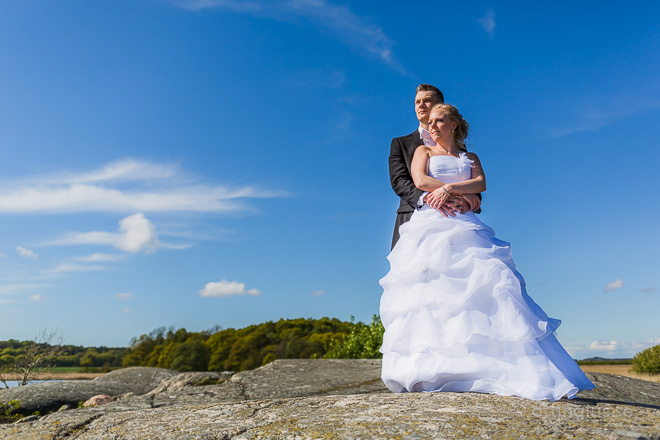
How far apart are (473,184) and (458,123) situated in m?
0.91

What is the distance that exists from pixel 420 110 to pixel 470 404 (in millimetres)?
4088

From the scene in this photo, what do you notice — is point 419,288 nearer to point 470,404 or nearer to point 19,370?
point 470,404

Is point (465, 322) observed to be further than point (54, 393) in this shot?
No

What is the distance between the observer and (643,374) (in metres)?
16.9

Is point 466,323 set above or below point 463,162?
below

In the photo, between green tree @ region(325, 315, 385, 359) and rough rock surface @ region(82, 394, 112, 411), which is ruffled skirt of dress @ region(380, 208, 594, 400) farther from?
green tree @ region(325, 315, 385, 359)

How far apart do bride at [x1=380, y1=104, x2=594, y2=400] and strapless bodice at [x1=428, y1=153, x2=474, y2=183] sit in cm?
1

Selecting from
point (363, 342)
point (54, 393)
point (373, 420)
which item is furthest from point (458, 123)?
point (363, 342)

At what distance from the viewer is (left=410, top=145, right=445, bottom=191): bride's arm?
593 centimetres

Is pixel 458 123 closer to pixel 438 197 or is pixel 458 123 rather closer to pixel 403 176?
pixel 403 176

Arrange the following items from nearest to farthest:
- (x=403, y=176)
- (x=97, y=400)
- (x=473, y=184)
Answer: (x=473, y=184) → (x=403, y=176) → (x=97, y=400)

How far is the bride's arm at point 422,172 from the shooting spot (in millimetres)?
5926

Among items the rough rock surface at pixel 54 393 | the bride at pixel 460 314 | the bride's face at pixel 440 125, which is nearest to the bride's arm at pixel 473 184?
the bride at pixel 460 314

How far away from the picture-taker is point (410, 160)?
659 centimetres
